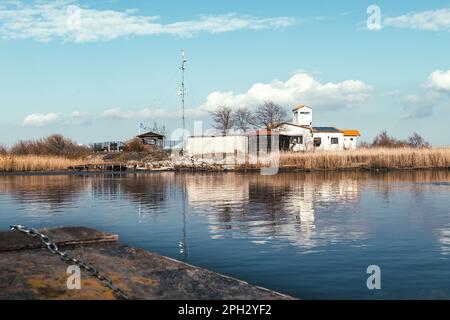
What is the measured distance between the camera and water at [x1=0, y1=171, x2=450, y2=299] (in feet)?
24.4

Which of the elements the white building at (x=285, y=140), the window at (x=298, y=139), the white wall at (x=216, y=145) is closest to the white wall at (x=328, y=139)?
the white building at (x=285, y=140)

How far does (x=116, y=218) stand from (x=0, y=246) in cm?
704

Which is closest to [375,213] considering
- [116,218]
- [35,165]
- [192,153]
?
[116,218]

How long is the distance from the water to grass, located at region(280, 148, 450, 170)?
25677mm

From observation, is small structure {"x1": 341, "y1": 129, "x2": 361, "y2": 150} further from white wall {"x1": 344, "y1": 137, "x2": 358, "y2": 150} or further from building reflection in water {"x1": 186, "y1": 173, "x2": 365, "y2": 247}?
building reflection in water {"x1": 186, "y1": 173, "x2": 365, "y2": 247}

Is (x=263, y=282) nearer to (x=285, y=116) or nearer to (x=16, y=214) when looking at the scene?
(x=16, y=214)

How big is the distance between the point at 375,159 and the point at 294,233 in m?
37.2

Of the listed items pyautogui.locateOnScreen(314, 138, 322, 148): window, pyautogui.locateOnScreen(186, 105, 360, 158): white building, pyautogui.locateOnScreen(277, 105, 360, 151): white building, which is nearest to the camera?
pyautogui.locateOnScreen(186, 105, 360, 158): white building

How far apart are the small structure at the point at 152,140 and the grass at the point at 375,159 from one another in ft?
104

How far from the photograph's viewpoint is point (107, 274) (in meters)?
6.50

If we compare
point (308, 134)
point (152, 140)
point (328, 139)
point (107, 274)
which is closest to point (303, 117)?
point (328, 139)

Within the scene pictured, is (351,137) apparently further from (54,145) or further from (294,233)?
(294,233)

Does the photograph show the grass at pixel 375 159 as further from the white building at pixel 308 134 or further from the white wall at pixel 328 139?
the white wall at pixel 328 139

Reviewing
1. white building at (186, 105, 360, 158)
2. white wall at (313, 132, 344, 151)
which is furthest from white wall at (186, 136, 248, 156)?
white wall at (313, 132, 344, 151)
